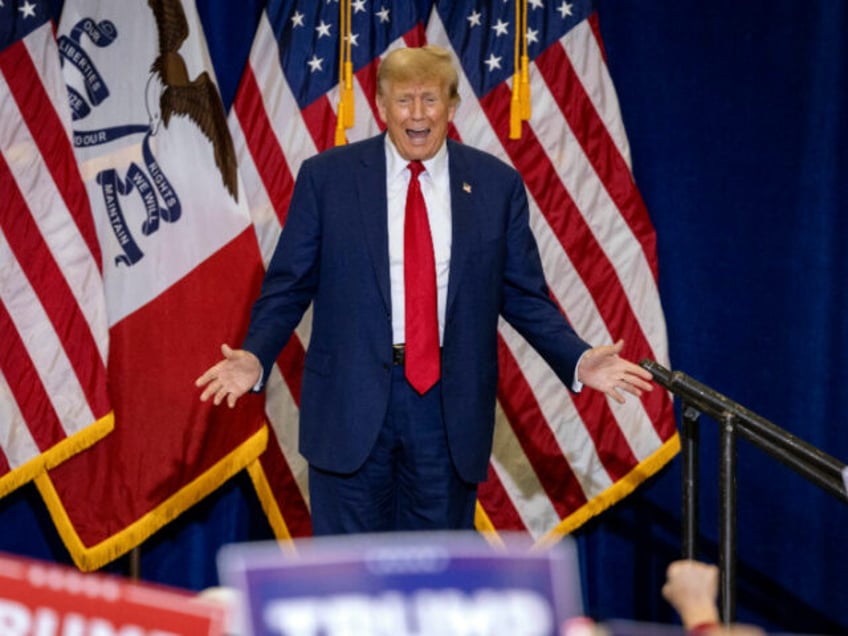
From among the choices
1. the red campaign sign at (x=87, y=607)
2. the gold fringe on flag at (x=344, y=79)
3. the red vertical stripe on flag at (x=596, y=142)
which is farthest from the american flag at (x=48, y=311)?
the red campaign sign at (x=87, y=607)

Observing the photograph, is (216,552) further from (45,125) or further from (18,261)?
(45,125)

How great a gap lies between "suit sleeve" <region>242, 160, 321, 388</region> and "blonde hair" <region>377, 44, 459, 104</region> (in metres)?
0.26

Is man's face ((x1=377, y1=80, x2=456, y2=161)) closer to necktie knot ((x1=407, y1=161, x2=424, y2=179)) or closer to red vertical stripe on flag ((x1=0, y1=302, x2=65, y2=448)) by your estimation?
necktie knot ((x1=407, y1=161, x2=424, y2=179))

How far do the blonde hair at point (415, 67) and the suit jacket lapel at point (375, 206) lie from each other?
0.13 meters

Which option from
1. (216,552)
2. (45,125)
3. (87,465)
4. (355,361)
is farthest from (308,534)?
(45,125)

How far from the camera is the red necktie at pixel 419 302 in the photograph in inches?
109

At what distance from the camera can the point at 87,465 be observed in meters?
3.53

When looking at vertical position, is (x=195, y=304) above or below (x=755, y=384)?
above

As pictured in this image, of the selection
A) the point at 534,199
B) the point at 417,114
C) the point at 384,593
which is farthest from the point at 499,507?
the point at 384,593

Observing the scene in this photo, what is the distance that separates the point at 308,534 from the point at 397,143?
4.20ft

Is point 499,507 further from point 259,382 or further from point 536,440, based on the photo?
point 259,382

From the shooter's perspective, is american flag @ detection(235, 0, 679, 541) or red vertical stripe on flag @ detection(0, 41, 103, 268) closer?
red vertical stripe on flag @ detection(0, 41, 103, 268)

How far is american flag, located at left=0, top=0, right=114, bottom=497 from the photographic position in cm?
339

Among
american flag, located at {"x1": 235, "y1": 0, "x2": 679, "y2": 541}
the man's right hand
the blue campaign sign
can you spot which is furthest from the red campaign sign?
american flag, located at {"x1": 235, "y1": 0, "x2": 679, "y2": 541}
